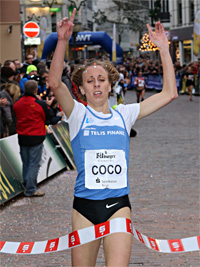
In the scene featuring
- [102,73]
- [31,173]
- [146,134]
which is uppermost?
[102,73]

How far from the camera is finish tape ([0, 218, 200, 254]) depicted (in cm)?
385

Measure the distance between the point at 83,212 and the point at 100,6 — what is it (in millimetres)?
97117

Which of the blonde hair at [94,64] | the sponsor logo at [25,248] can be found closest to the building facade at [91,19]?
the blonde hair at [94,64]

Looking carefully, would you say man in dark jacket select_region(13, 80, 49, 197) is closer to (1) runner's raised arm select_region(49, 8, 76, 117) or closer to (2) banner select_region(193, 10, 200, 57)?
(1) runner's raised arm select_region(49, 8, 76, 117)

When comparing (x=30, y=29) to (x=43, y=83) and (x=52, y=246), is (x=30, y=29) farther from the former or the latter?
(x=52, y=246)

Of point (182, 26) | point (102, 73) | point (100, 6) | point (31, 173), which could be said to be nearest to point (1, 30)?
point (31, 173)

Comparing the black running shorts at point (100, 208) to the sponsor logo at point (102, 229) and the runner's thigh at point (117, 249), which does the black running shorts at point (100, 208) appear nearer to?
the sponsor logo at point (102, 229)

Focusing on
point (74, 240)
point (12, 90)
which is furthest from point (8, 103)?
point (74, 240)

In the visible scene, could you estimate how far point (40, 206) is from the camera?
884cm

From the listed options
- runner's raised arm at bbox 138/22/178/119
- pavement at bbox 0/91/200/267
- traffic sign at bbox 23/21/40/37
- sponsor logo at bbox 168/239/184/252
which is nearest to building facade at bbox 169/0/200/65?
traffic sign at bbox 23/21/40/37

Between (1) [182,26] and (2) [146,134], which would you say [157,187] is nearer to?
(2) [146,134]

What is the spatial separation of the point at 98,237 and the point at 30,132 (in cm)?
587

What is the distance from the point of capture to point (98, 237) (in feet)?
12.5

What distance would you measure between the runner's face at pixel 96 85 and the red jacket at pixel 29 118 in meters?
5.44
